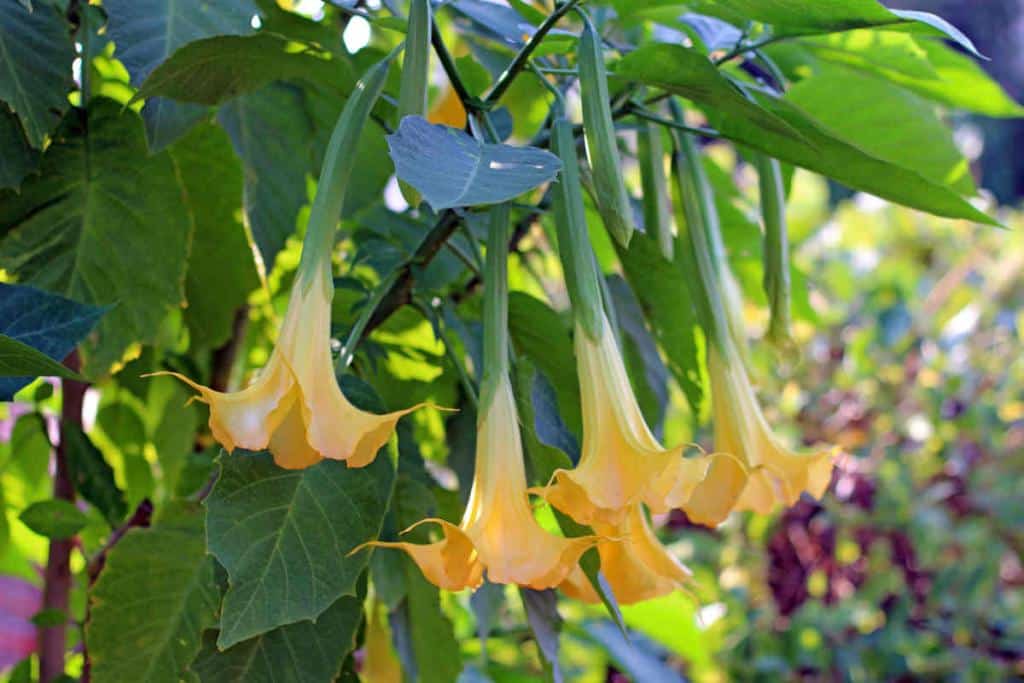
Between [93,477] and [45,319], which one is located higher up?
[45,319]

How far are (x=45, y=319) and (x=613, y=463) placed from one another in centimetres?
27

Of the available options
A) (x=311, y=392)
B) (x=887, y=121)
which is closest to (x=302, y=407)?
(x=311, y=392)

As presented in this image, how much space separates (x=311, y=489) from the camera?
48 cm

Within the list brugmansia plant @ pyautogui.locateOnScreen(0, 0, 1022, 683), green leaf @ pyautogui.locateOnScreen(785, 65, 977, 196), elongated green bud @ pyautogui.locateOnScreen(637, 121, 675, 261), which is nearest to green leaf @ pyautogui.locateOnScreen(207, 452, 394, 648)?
brugmansia plant @ pyautogui.locateOnScreen(0, 0, 1022, 683)

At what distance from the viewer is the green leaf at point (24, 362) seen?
1.33ft

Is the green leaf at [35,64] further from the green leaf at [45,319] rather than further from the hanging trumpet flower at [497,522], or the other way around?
the hanging trumpet flower at [497,522]

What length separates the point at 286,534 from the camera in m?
0.46

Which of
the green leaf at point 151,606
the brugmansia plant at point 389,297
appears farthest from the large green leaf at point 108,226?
the green leaf at point 151,606

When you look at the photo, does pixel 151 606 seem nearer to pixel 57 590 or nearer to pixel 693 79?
pixel 57 590

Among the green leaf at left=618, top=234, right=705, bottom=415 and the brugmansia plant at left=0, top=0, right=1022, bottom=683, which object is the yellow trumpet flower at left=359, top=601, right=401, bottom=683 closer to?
the brugmansia plant at left=0, top=0, right=1022, bottom=683

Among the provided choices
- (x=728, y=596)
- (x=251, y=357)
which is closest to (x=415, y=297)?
(x=251, y=357)

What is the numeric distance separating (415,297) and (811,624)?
1.13m

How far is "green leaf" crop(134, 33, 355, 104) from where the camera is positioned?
18.8 inches

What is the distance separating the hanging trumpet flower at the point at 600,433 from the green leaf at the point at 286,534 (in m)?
0.10
